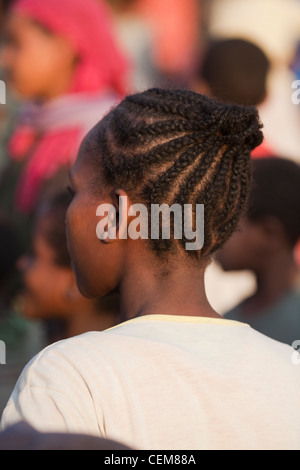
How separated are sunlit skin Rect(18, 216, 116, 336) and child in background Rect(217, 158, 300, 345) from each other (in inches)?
24.5

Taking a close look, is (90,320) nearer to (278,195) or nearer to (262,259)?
(262,259)

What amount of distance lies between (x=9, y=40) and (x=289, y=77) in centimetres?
178

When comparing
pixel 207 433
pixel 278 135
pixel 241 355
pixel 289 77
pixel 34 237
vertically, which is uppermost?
pixel 289 77

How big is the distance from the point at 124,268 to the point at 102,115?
8.20 ft

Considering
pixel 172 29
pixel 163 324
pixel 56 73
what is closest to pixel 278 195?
pixel 56 73

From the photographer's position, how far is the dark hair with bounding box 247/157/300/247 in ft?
11.3

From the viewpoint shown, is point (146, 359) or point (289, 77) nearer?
point (146, 359)

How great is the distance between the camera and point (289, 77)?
495 cm

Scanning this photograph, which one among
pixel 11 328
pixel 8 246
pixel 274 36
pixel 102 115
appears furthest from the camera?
pixel 274 36

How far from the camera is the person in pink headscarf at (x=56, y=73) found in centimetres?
421

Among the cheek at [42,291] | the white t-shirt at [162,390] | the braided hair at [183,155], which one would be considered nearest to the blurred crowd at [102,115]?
the cheek at [42,291]

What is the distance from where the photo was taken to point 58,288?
3352 millimetres
